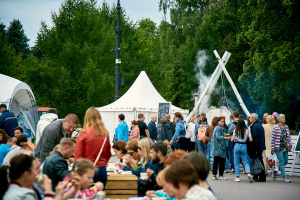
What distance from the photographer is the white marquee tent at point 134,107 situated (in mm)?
23438

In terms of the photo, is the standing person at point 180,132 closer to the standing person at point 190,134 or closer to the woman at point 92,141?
the standing person at point 190,134

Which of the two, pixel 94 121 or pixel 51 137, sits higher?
pixel 94 121

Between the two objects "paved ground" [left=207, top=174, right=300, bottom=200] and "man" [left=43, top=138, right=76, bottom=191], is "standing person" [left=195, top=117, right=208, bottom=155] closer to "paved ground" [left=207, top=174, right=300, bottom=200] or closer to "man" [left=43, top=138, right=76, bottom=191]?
"paved ground" [left=207, top=174, right=300, bottom=200]

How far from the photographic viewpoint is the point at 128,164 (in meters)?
8.63

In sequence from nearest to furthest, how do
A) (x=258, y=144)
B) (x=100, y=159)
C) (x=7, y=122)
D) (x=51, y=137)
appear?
(x=100, y=159) → (x=51, y=137) → (x=7, y=122) → (x=258, y=144)

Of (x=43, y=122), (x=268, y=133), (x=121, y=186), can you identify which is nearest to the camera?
(x=121, y=186)

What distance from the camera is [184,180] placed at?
12.4 feet

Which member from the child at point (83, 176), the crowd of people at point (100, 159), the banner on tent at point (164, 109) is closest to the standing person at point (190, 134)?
the banner on tent at point (164, 109)

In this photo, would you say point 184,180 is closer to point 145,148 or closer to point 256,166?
point 145,148

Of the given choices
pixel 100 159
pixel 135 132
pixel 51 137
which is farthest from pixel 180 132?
pixel 100 159

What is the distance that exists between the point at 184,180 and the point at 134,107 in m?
19.5

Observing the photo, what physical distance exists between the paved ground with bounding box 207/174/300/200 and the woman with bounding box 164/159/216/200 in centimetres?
749

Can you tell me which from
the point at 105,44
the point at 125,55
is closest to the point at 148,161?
the point at 105,44

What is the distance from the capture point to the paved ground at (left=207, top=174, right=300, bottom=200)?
11266mm
